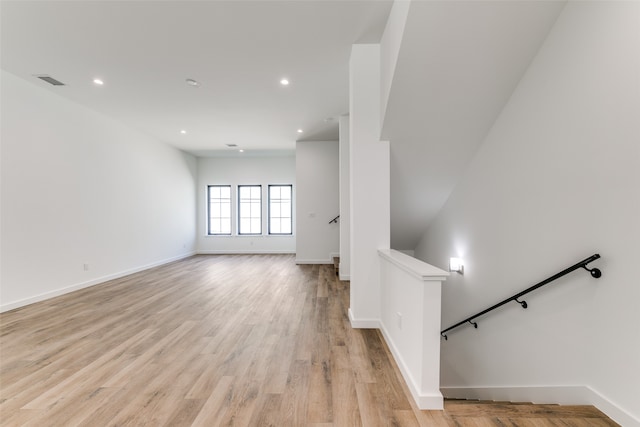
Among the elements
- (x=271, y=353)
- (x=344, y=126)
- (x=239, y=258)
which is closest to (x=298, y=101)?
(x=344, y=126)

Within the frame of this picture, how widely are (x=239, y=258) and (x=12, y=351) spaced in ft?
18.0

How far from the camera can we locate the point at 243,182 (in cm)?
883

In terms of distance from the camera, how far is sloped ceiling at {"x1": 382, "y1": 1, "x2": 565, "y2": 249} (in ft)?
6.26

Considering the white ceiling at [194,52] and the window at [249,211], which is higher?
the white ceiling at [194,52]

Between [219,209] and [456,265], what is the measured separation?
24.4ft

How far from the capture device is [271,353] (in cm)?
246

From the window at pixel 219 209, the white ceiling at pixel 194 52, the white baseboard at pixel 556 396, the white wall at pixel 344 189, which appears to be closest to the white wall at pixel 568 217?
the white baseboard at pixel 556 396

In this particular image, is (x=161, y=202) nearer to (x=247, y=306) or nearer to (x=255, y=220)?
(x=255, y=220)

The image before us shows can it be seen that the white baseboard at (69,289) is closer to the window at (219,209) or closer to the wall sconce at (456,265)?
the window at (219,209)

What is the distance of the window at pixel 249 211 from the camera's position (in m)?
8.95

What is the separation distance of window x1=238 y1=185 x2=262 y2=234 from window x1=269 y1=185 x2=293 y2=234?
0.44 meters

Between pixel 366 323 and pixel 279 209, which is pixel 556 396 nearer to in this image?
pixel 366 323

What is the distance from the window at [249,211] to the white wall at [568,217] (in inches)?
274

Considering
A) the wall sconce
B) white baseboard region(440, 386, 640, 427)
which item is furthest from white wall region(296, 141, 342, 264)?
white baseboard region(440, 386, 640, 427)
